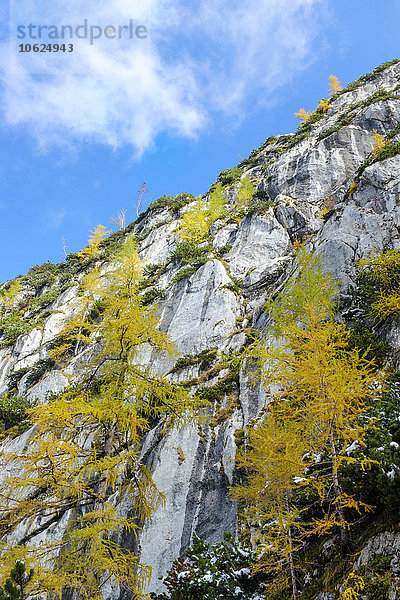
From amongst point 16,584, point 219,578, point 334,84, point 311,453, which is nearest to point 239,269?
point 311,453

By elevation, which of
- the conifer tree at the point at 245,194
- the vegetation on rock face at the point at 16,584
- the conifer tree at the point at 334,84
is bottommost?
the vegetation on rock face at the point at 16,584

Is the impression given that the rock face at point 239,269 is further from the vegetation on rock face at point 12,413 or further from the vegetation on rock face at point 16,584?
the vegetation on rock face at point 16,584

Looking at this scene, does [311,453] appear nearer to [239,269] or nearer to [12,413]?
[239,269]

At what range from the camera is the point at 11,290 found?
45.3m

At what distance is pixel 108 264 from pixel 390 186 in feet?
94.7

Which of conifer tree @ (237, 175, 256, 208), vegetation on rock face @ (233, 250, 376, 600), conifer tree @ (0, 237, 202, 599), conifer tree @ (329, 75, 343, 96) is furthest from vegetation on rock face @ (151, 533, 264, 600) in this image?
conifer tree @ (329, 75, 343, 96)

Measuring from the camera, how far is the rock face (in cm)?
1212

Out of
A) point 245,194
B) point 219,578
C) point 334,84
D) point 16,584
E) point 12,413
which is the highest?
point 334,84

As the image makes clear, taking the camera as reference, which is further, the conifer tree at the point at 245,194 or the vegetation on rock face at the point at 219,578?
the conifer tree at the point at 245,194

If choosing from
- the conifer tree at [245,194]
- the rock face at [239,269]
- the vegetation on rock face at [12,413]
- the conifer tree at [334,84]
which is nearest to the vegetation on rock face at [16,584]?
the rock face at [239,269]

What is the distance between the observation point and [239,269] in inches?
995

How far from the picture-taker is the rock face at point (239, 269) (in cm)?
1212

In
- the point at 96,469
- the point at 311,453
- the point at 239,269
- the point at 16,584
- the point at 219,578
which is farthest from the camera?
the point at 239,269

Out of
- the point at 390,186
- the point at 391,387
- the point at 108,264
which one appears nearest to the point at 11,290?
the point at 108,264
